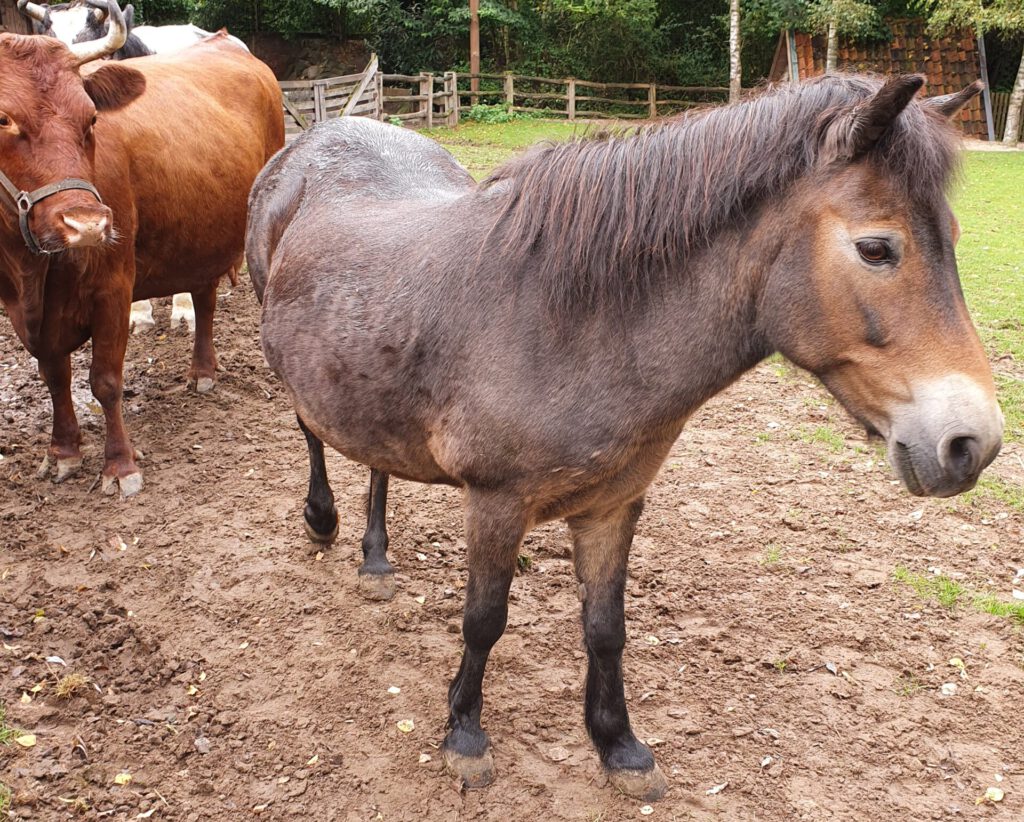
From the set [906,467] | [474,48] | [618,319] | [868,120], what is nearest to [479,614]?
[618,319]

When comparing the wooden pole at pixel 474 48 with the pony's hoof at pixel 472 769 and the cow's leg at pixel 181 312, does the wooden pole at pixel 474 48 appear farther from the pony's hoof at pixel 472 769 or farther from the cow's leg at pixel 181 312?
the pony's hoof at pixel 472 769

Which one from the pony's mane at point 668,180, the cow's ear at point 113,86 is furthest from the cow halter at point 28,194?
the pony's mane at point 668,180

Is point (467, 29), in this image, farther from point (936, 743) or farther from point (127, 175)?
point (936, 743)

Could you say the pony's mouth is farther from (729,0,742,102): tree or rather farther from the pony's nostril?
(729,0,742,102): tree

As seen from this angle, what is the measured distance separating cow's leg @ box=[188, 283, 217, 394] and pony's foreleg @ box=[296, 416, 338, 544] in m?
2.09

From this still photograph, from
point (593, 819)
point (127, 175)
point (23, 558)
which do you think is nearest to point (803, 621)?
point (593, 819)

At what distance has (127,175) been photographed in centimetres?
492

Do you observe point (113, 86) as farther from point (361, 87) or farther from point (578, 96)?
point (578, 96)

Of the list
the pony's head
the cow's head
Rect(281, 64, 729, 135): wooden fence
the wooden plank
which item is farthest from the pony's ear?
Rect(281, 64, 729, 135): wooden fence

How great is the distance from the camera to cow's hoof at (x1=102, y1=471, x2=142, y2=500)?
4.87m

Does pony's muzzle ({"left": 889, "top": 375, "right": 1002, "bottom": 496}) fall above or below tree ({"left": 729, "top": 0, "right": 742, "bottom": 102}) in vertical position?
below

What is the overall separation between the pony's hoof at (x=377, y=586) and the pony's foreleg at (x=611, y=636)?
49.5 inches

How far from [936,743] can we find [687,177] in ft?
7.41

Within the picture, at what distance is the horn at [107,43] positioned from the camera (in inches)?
177
